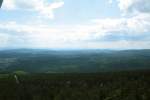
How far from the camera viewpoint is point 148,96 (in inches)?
3376

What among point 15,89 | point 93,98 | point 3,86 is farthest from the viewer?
point 3,86

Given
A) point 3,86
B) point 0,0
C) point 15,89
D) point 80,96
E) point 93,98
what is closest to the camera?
point 0,0

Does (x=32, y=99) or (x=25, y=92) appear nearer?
(x=32, y=99)

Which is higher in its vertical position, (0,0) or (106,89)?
(0,0)

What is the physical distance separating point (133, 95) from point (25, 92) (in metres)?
55.7

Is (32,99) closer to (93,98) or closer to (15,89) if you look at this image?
(15,89)

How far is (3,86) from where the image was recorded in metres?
144

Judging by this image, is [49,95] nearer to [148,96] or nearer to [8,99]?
[8,99]

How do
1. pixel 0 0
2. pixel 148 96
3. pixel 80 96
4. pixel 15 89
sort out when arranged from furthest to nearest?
pixel 15 89
pixel 80 96
pixel 148 96
pixel 0 0

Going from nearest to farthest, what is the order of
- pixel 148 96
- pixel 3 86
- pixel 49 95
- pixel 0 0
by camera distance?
pixel 0 0 → pixel 148 96 → pixel 49 95 → pixel 3 86

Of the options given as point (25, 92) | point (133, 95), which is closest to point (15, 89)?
point (25, 92)

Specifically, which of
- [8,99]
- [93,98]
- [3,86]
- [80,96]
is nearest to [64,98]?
[80,96]

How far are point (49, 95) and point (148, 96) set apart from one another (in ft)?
157

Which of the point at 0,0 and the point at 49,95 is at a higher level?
the point at 0,0
